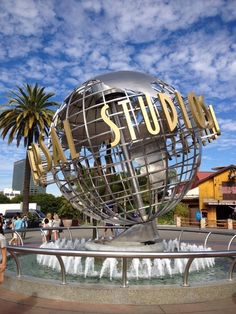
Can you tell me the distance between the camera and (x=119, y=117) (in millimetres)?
8281

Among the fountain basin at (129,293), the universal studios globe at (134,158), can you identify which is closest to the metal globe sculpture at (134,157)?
the universal studios globe at (134,158)

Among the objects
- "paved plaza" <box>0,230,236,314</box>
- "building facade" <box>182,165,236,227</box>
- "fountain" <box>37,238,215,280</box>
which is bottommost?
"paved plaza" <box>0,230,236,314</box>

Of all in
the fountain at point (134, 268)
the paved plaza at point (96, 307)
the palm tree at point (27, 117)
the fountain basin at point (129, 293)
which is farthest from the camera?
the palm tree at point (27, 117)

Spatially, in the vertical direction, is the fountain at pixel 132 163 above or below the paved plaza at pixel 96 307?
above

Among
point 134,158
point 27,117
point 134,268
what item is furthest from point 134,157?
point 27,117

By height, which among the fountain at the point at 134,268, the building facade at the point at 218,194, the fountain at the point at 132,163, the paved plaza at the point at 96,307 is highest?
the building facade at the point at 218,194

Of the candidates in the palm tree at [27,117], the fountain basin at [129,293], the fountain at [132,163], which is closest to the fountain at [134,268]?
the fountain at [132,163]

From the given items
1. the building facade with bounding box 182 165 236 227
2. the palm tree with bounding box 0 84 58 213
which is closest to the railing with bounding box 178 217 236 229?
the building facade with bounding box 182 165 236 227

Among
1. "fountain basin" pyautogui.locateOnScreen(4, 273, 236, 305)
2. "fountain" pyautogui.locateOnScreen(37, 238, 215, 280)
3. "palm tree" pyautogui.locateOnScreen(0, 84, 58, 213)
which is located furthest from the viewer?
"palm tree" pyautogui.locateOnScreen(0, 84, 58, 213)

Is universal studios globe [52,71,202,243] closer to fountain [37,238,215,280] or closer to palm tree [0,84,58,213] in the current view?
fountain [37,238,215,280]

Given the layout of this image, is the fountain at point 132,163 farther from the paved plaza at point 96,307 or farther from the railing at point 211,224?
the railing at point 211,224

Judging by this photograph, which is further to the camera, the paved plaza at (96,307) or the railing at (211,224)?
the railing at (211,224)

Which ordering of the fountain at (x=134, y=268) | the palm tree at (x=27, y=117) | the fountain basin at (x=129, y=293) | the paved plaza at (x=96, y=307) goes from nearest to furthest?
the paved plaza at (x=96, y=307), the fountain basin at (x=129, y=293), the fountain at (x=134, y=268), the palm tree at (x=27, y=117)

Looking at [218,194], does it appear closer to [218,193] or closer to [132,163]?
[218,193]
